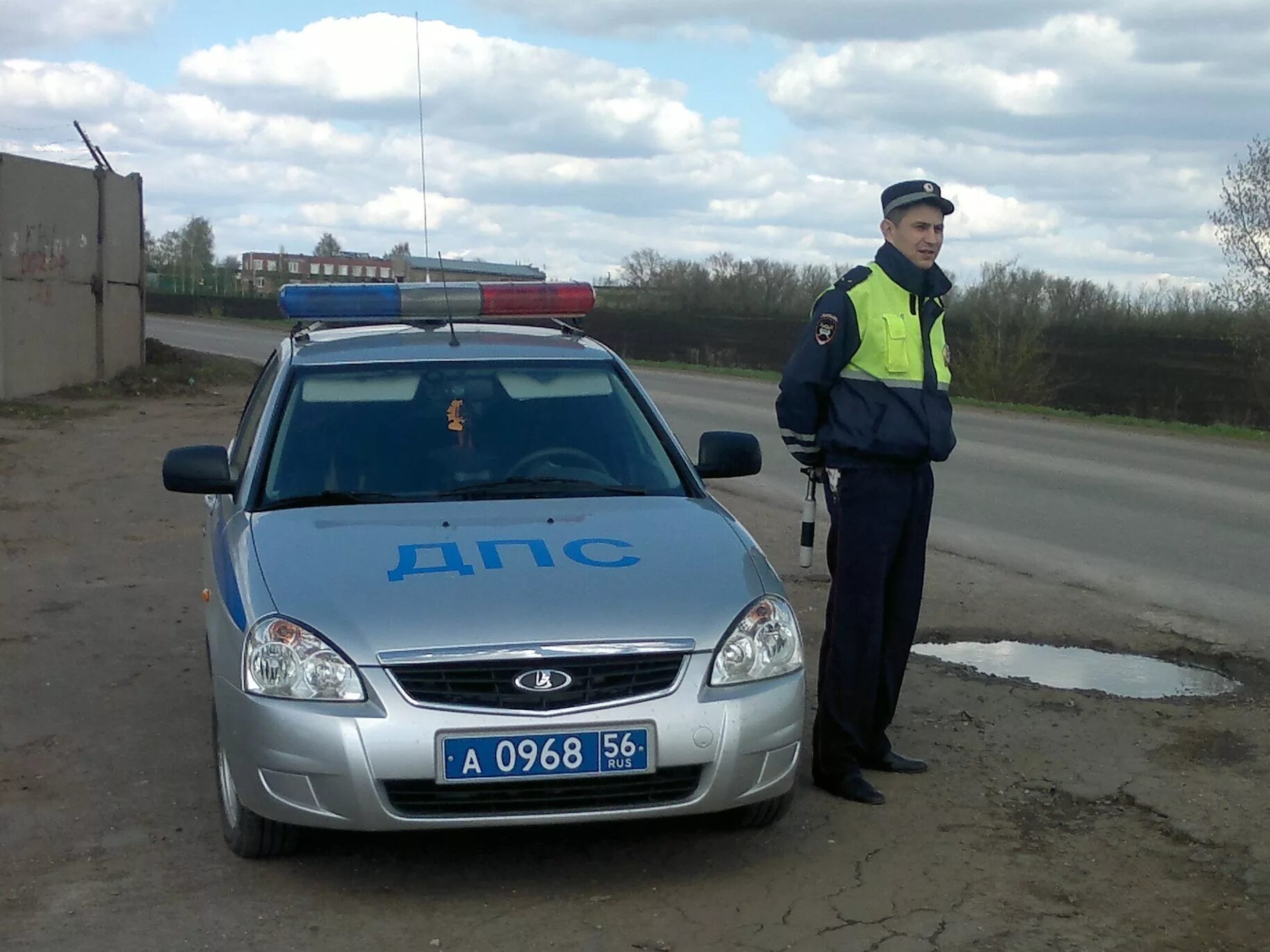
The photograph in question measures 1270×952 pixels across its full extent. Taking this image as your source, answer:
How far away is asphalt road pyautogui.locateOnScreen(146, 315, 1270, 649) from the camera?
930 centimetres

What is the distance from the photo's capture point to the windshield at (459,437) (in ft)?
17.5

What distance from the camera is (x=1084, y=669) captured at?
7285 mm

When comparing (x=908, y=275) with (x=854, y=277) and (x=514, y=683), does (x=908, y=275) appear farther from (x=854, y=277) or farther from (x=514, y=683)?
(x=514, y=683)

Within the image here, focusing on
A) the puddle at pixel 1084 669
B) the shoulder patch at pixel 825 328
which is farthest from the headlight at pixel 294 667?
the puddle at pixel 1084 669

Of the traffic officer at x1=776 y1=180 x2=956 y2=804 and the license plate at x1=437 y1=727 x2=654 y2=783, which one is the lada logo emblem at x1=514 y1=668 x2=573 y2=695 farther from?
the traffic officer at x1=776 y1=180 x2=956 y2=804

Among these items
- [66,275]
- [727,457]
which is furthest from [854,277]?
[66,275]

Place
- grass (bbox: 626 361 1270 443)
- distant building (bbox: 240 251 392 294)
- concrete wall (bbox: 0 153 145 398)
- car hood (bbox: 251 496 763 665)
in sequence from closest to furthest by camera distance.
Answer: car hood (bbox: 251 496 763 665), distant building (bbox: 240 251 392 294), concrete wall (bbox: 0 153 145 398), grass (bbox: 626 361 1270 443)

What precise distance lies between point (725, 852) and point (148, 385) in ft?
63.4

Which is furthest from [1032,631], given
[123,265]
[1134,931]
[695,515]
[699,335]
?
[699,335]

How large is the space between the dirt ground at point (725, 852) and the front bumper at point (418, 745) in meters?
0.26

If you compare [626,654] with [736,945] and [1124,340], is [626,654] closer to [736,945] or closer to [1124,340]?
[736,945]

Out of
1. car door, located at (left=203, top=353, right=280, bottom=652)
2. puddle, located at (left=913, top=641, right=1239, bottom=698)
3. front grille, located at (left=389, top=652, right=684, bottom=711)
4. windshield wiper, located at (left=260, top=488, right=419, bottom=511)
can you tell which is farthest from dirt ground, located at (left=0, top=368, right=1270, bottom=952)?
windshield wiper, located at (left=260, top=488, right=419, bottom=511)

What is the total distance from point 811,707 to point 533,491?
5.89 feet

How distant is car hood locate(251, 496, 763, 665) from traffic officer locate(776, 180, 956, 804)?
479 mm
